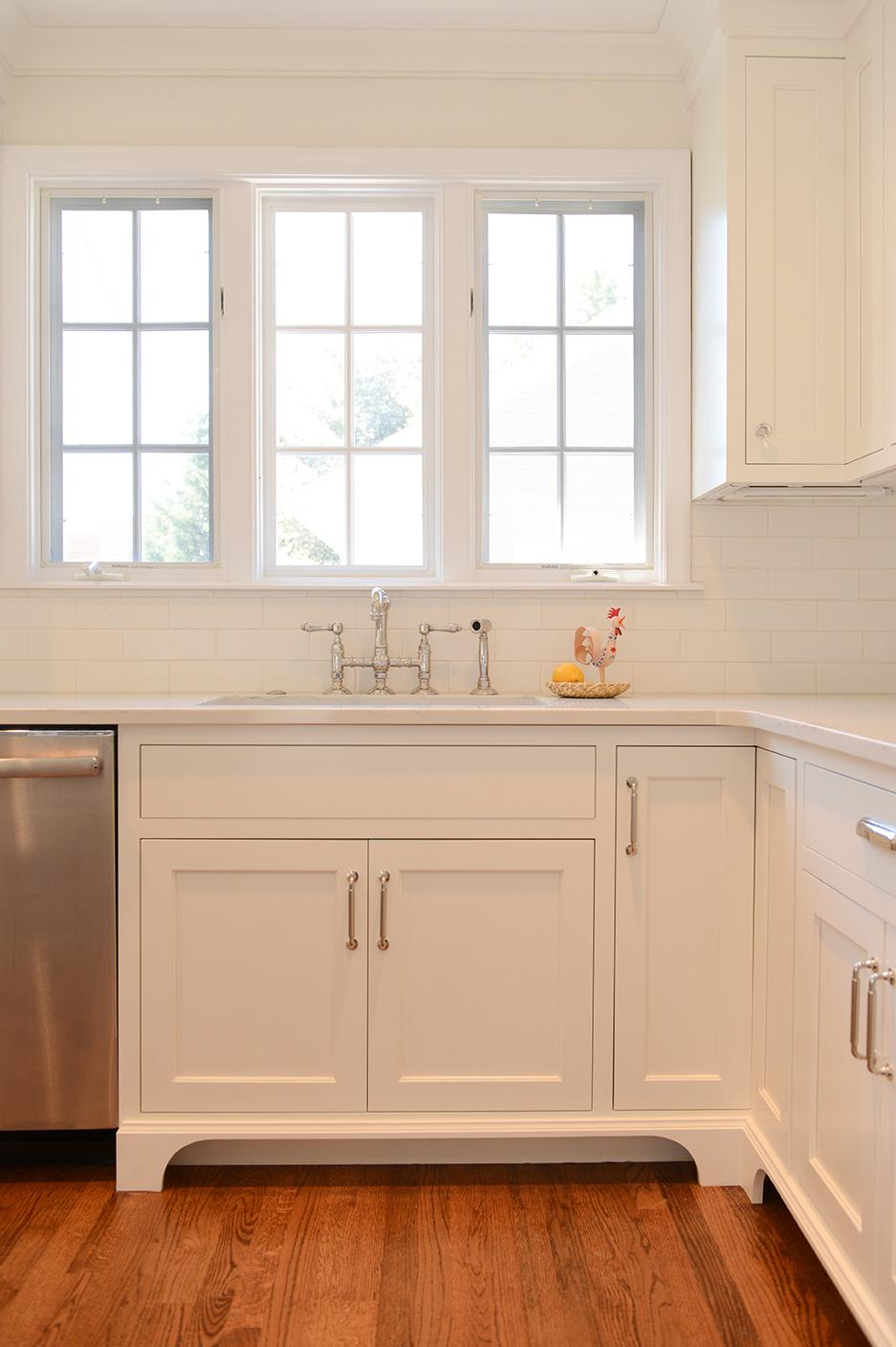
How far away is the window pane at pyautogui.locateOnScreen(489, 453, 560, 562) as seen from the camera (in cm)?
263

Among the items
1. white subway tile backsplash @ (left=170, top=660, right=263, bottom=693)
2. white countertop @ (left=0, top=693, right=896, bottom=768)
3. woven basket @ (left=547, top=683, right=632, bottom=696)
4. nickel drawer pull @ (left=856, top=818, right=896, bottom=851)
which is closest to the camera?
nickel drawer pull @ (left=856, top=818, right=896, bottom=851)

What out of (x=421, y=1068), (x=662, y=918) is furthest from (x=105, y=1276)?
(x=662, y=918)

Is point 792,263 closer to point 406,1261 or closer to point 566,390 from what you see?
point 566,390

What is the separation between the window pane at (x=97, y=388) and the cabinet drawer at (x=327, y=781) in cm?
111

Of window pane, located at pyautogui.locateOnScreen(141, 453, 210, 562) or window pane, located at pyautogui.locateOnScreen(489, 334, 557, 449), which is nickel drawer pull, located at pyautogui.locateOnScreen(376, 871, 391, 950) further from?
window pane, located at pyautogui.locateOnScreen(489, 334, 557, 449)

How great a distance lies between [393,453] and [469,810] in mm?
1122

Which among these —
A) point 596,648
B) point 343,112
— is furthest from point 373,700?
point 343,112

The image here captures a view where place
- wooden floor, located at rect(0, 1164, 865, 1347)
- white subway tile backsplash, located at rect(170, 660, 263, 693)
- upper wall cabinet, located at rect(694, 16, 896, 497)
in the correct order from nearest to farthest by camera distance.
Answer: wooden floor, located at rect(0, 1164, 865, 1347) → upper wall cabinet, located at rect(694, 16, 896, 497) → white subway tile backsplash, located at rect(170, 660, 263, 693)

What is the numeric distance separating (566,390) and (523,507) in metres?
0.34

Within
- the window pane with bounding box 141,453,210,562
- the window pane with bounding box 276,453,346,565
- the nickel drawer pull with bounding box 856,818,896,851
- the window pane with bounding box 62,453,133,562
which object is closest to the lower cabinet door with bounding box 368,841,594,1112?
the nickel drawer pull with bounding box 856,818,896,851

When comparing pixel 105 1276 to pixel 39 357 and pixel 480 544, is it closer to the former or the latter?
pixel 480 544

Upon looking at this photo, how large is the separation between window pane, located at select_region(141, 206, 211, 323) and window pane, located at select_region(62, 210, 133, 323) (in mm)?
48

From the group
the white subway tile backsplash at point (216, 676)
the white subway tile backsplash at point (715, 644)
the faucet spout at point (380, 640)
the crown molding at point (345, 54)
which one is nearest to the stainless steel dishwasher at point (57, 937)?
the white subway tile backsplash at point (216, 676)

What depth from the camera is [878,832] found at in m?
1.34
